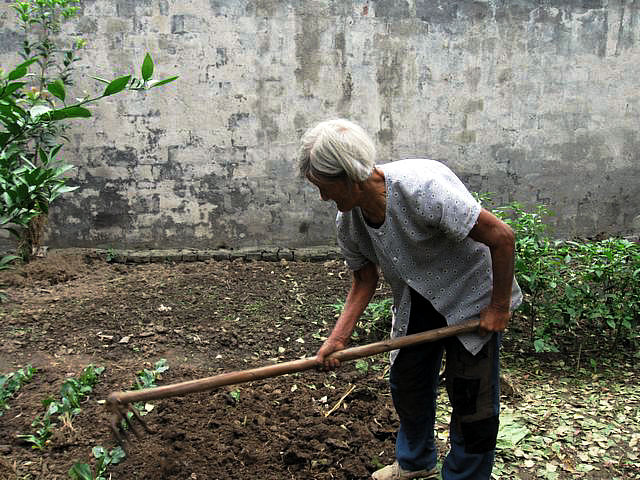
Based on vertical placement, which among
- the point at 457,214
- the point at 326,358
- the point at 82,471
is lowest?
the point at 82,471

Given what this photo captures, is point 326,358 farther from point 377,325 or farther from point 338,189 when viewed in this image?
point 377,325

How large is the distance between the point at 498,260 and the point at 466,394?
571 mm

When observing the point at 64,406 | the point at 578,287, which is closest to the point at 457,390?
the point at 578,287

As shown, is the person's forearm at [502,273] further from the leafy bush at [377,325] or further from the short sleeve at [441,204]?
the leafy bush at [377,325]

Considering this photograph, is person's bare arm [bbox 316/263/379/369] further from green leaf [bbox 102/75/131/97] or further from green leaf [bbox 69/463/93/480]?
green leaf [bbox 102/75/131/97]

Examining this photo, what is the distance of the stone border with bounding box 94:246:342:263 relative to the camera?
6070 mm

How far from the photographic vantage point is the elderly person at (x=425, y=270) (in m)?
2.08

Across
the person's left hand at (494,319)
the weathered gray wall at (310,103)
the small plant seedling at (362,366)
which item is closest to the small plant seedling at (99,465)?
the small plant seedling at (362,366)

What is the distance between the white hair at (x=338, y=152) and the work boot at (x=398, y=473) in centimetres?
145

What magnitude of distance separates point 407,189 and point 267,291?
10.6 ft

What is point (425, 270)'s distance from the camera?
2.31 m

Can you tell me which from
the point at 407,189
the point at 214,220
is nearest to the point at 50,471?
the point at 407,189

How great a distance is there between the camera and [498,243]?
6.91ft

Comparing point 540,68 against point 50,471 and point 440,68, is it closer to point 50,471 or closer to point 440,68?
point 440,68
